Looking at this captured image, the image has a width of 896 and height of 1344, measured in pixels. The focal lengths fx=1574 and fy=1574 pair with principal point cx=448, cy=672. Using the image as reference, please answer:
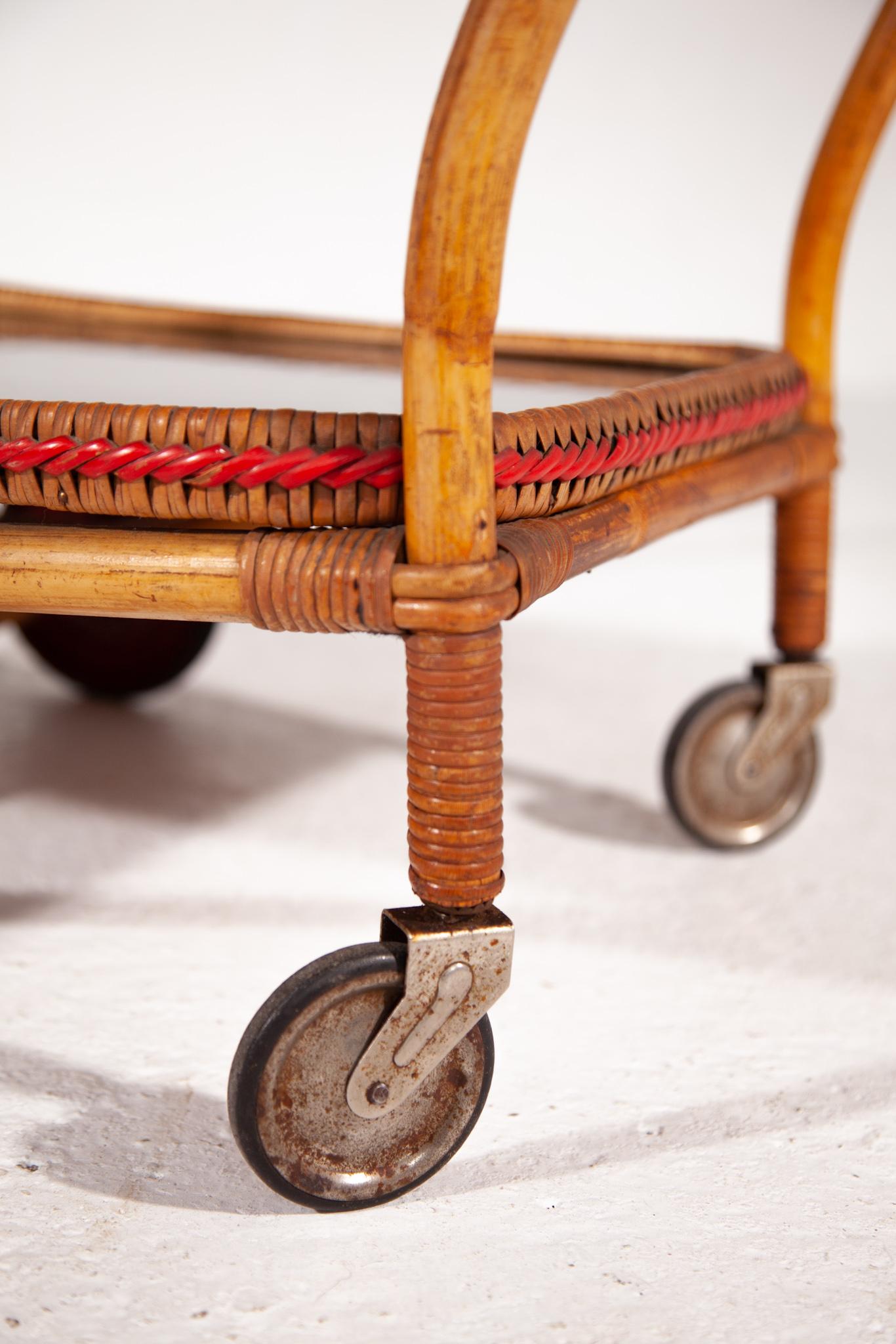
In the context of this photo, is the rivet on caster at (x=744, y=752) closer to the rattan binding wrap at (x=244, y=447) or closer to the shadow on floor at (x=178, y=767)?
the shadow on floor at (x=178, y=767)

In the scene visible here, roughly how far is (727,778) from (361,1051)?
20.7 inches

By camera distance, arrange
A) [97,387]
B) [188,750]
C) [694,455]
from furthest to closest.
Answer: [188,750] → [97,387] → [694,455]

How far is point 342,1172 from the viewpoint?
2.42 ft

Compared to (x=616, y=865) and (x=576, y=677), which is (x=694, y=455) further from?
(x=576, y=677)

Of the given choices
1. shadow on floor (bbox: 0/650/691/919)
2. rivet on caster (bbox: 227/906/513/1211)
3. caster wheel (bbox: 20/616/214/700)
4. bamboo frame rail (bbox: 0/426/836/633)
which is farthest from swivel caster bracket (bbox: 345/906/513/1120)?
caster wheel (bbox: 20/616/214/700)

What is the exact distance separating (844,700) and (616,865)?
477mm

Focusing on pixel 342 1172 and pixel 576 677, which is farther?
pixel 576 677

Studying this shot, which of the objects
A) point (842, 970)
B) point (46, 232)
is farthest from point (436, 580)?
point (46, 232)

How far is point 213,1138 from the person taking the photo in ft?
2.62

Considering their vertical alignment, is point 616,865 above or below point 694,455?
below

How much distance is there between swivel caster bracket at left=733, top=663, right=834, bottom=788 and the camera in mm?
1162

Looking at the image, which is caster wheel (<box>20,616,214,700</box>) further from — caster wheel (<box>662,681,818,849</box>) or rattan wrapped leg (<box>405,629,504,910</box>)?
rattan wrapped leg (<box>405,629,504,910</box>)

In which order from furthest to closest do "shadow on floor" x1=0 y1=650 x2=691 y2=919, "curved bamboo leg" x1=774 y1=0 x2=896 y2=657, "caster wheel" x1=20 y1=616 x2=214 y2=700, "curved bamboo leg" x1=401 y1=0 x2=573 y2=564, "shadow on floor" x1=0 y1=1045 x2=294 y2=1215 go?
1. "caster wheel" x1=20 y1=616 x2=214 y2=700
2. "shadow on floor" x1=0 y1=650 x2=691 y2=919
3. "curved bamboo leg" x1=774 y1=0 x2=896 y2=657
4. "shadow on floor" x1=0 y1=1045 x2=294 y2=1215
5. "curved bamboo leg" x1=401 y1=0 x2=573 y2=564

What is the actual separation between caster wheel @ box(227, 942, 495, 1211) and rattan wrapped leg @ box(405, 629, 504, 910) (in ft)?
0.14
